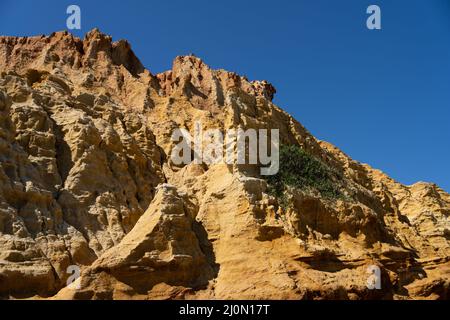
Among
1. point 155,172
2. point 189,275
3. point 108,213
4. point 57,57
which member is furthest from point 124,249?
point 57,57

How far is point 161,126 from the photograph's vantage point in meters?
40.0

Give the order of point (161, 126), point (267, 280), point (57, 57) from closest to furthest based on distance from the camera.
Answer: point (267, 280)
point (161, 126)
point (57, 57)

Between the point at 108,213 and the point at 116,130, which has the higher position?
the point at 116,130

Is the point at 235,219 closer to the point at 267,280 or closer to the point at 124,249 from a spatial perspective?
the point at 267,280

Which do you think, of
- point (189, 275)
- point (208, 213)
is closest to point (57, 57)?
point (208, 213)

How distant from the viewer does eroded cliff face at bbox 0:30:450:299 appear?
749 inches

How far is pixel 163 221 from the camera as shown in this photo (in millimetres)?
19766

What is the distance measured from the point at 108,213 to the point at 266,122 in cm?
979

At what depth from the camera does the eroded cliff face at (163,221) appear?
62.4ft
